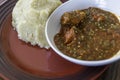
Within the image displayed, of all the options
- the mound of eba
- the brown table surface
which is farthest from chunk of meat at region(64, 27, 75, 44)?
the brown table surface

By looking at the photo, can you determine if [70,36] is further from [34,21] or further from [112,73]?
[112,73]

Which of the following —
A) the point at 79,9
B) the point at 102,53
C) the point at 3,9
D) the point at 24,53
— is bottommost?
the point at 102,53

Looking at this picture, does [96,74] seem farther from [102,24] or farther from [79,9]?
[79,9]

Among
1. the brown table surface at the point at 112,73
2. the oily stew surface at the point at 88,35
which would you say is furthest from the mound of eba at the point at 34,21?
the brown table surface at the point at 112,73

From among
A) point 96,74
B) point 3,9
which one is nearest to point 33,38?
point 3,9

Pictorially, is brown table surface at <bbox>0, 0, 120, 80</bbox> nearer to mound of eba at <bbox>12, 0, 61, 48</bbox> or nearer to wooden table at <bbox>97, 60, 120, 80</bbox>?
wooden table at <bbox>97, 60, 120, 80</bbox>

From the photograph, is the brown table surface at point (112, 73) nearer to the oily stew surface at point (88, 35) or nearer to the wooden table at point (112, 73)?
the wooden table at point (112, 73)

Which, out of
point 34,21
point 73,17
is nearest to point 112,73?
point 73,17
